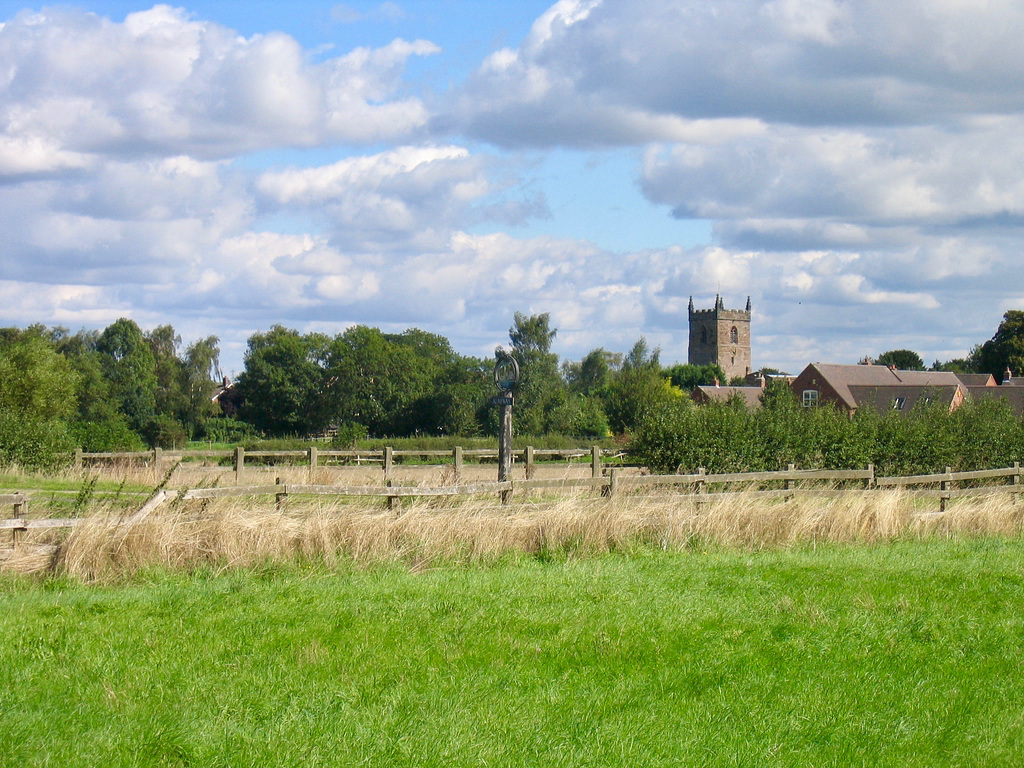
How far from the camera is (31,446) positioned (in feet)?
89.9

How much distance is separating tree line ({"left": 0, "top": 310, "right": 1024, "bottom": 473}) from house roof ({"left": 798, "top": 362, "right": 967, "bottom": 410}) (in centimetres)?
1135

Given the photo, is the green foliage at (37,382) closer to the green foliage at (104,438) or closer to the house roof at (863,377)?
the green foliage at (104,438)

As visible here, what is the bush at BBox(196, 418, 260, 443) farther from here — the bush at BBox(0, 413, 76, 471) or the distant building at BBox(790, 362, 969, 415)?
the bush at BBox(0, 413, 76, 471)

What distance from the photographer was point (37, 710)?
19.9 feet

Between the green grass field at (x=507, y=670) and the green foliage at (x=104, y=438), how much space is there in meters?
26.3

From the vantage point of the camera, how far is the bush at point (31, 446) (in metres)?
27.0

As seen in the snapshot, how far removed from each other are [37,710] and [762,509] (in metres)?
10.8

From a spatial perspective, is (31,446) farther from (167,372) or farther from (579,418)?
(167,372)

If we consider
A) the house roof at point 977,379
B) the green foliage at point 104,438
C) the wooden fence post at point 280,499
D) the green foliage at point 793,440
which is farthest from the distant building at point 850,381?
the wooden fence post at point 280,499

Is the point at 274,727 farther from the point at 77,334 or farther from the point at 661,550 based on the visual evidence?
the point at 77,334

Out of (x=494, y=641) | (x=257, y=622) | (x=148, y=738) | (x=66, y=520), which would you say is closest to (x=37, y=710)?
(x=148, y=738)

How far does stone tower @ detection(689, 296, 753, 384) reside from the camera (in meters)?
164

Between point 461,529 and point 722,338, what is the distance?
511ft

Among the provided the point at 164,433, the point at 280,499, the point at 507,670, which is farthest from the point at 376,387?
the point at 507,670
